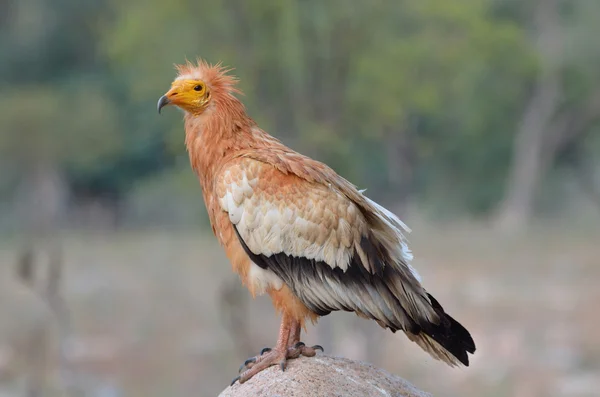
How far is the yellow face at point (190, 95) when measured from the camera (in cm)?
702

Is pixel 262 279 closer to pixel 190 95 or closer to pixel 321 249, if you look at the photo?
pixel 321 249

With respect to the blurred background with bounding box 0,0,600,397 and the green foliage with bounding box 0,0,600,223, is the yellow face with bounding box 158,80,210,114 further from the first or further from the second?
the green foliage with bounding box 0,0,600,223

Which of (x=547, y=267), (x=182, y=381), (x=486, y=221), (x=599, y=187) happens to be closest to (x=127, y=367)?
(x=182, y=381)

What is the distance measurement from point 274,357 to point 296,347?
165 mm

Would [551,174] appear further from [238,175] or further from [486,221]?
[238,175]

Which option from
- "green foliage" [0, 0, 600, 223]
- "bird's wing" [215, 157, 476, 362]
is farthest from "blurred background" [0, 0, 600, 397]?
"bird's wing" [215, 157, 476, 362]

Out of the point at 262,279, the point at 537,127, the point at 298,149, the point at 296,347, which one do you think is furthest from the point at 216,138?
the point at 537,127

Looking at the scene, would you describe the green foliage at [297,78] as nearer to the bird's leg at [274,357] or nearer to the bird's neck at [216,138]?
the bird's neck at [216,138]

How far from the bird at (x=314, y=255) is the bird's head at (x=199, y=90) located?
1.76ft

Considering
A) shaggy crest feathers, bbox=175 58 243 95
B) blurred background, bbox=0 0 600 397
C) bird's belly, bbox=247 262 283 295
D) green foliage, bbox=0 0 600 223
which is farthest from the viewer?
blurred background, bbox=0 0 600 397

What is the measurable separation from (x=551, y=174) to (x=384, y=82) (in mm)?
31504

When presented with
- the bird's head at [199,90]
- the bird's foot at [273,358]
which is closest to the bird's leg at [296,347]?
the bird's foot at [273,358]

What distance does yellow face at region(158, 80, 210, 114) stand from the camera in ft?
23.0

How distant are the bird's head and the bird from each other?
537 millimetres
